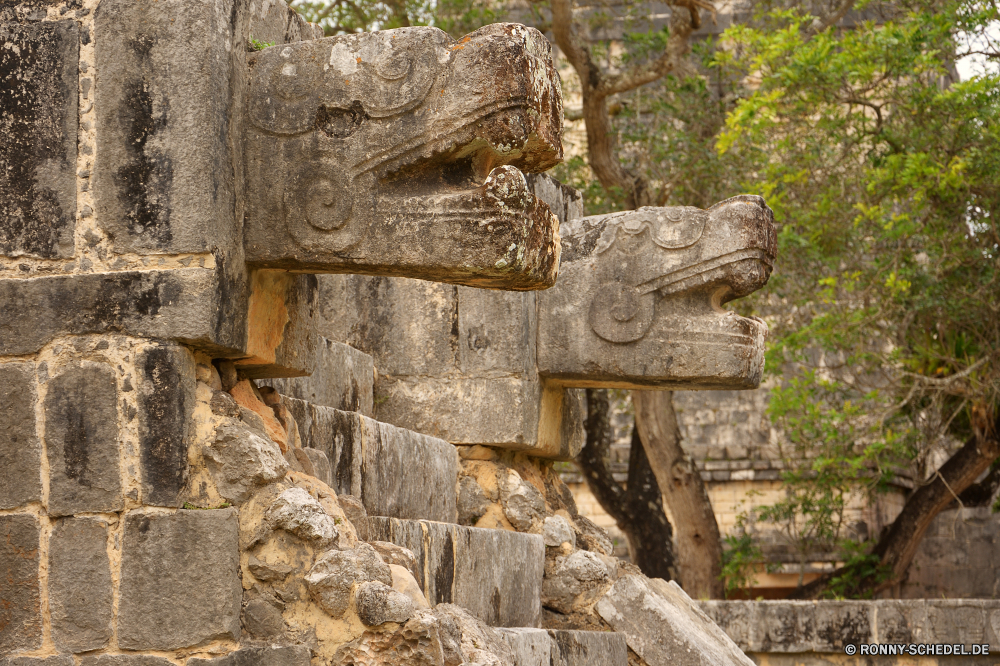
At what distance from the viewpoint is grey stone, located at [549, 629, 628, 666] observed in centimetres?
410

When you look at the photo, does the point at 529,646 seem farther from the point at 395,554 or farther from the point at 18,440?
the point at 18,440

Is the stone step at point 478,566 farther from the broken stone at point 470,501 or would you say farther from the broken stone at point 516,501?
the broken stone at point 470,501

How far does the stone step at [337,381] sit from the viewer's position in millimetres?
3916

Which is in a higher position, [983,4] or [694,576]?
[983,4]

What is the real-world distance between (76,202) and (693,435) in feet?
40.1

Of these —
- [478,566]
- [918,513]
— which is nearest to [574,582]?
[478,566]

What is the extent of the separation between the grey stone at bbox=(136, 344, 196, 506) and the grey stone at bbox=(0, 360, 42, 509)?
268mm

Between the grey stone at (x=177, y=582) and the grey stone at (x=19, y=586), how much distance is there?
22 cm

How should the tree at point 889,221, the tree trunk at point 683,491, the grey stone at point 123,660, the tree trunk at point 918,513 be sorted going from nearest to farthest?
the grey stone at point 123,660 → the tree at point 889,221 → the tree trunk at point 918,513 → the tree trunk at point 683,491

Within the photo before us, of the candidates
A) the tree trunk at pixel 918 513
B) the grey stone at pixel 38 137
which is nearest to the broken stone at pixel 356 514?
the grey stone at pixel 38 137

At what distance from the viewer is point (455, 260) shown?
2.93 m

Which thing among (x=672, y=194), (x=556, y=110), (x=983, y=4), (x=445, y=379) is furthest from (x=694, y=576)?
(x=556, y=110)

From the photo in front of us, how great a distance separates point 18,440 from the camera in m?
2.85

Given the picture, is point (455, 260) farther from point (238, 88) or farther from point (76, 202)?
point (76, 202)
